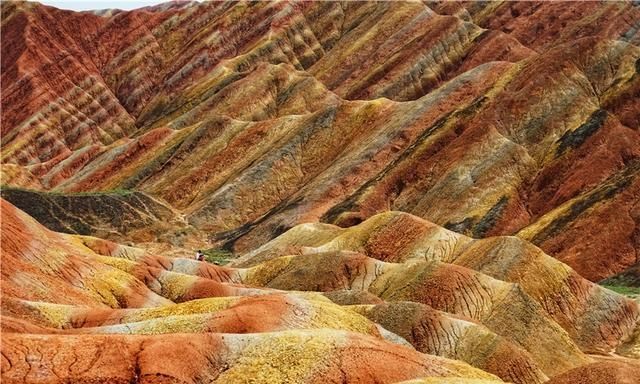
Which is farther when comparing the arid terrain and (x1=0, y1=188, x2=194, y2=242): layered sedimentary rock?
(x1=0, y1=188, x2=194, y2=242): layered sedimentary rock

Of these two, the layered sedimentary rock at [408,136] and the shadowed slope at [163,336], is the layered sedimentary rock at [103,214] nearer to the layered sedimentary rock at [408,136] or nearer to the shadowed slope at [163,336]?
the layered sedimentary rock at [408,136]

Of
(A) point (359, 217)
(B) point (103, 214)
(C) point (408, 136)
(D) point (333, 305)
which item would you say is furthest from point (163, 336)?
(C) point (408, 136)

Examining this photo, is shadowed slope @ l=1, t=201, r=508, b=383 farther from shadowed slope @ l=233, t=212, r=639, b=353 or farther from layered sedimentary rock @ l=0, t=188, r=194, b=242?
layered sedimentary rock @ l=0, t=188, r=194, b=242

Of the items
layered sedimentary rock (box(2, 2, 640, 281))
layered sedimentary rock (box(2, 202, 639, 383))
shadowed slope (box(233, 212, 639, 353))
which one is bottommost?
layered sedimentary rock (box(2, 2, 640, 281))

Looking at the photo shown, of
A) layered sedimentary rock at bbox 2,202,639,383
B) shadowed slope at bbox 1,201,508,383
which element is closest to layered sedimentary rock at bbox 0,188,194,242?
layered sedimentary rock at bbox 2,202,639,383

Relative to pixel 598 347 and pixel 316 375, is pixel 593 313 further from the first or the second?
pixel 316 375

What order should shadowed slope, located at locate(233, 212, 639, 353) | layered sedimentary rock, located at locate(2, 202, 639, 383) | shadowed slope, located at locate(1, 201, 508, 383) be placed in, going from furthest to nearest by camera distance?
shadowed slope, located at locate(233, 212, 639, 353), layered sedimentary rock, located at locate(2, 202, 639, 383), shadowed slope, located at locate(1, 201, 508, 383)

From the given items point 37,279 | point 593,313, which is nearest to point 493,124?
point 593,313

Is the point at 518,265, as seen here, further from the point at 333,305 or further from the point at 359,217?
the point at 359,217

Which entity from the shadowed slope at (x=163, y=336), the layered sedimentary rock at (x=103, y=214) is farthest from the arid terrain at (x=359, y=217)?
the layered sedimentary rock at (x=103, y=214)
